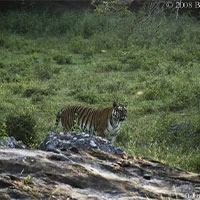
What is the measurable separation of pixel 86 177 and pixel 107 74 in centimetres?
1302

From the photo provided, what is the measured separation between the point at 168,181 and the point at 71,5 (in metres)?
22.5

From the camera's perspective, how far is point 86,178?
519cm

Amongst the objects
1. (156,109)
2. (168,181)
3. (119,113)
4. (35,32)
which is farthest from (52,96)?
(168,181)

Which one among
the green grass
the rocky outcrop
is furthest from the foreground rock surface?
the green grass

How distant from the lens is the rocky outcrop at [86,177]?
486 cm

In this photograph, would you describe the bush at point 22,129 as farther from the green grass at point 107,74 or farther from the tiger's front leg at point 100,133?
the tiger's front leg at point 100,133

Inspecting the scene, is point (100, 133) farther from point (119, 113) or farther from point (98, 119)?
point (119, 113)

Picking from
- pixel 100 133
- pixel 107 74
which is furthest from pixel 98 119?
pixel 107 74

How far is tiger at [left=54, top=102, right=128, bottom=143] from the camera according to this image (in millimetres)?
11656

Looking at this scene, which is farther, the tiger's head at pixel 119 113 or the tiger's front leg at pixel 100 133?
the tiger's front leg at pixel 100 133

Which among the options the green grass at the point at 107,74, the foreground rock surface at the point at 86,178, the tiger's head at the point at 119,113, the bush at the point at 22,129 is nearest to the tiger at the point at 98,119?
the tiger's head at the point at 119,113

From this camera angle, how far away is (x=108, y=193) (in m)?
5.09

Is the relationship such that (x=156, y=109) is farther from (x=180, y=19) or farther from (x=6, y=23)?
(x=6, y=23)

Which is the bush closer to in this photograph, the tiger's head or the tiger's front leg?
the tiger's front leg
